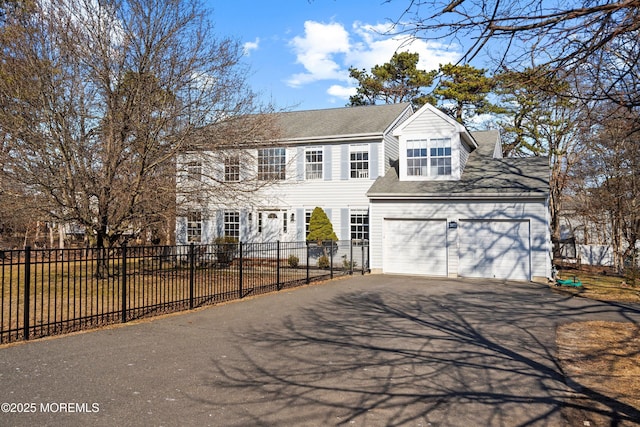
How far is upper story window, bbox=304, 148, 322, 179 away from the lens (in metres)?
22.3

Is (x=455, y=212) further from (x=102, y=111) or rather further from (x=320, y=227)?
(x=102, y=111)

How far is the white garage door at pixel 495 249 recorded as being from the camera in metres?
16.6

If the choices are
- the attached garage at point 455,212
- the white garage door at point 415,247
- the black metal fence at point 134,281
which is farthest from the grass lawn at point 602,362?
the white garage door at point 415,247

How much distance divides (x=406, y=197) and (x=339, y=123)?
6.88 metres

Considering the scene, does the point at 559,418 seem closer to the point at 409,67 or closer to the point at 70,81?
the point at 70,81

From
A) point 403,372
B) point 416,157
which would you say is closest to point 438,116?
point 416,157

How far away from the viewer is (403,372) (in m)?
6.08

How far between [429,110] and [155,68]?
1082 cm

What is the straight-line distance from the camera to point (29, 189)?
1204cm

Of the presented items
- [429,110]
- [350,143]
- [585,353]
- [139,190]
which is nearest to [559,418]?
[585,353]

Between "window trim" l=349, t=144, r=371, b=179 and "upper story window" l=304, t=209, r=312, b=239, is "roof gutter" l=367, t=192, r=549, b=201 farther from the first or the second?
"upper story window" l=304, t=209, r=312, b=239

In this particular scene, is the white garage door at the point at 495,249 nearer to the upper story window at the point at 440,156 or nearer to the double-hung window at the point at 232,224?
the upper story window at the point at 440,156

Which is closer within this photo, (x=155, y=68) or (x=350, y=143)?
(x=155, y=68)

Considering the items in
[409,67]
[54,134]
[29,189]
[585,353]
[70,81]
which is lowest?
[585,353]
